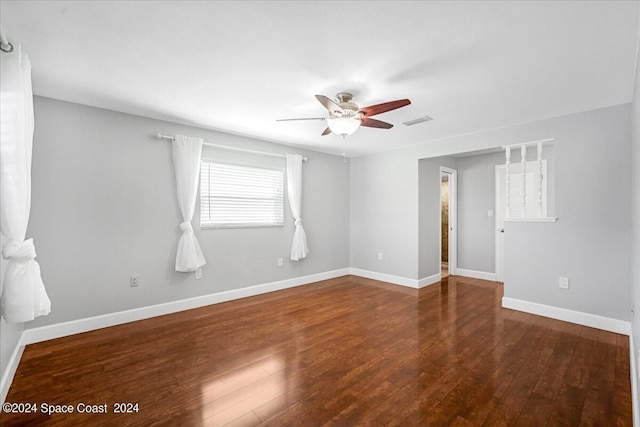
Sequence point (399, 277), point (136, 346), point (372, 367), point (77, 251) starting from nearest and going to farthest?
1. point (372, 367)
2. point (136, 346)
3. point (77, 251)
4. point (399, 277)

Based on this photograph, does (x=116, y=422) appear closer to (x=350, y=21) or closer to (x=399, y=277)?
(x=350, y=21)

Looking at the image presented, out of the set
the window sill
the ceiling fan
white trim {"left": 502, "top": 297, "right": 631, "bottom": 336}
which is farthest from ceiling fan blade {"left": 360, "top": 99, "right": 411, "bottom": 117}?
white trim {"left": 502, "top": 297, "right": 631, "bottom": 336}

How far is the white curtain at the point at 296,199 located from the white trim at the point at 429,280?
1.98 metres

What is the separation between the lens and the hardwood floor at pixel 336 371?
180 cm

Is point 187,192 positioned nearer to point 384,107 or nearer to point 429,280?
point 384,107

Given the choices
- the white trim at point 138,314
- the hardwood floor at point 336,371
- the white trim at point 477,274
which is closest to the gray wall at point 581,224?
the hardwood floor at point 336,371

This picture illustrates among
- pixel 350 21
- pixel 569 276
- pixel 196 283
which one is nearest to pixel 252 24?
pixel 350 21

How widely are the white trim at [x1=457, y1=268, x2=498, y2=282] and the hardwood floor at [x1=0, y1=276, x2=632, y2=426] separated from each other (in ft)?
6.37

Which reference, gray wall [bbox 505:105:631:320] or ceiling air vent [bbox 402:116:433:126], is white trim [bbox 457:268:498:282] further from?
ceiling air vent [bbox 402:116:433:126]

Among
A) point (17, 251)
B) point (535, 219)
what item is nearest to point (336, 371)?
point (17, 251)

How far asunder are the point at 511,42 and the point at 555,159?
2.16 m

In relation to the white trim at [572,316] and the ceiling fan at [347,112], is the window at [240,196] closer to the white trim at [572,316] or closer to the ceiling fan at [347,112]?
the ceiling fan at [347,112]

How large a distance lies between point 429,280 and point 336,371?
3.24m

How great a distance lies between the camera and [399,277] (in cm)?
503
